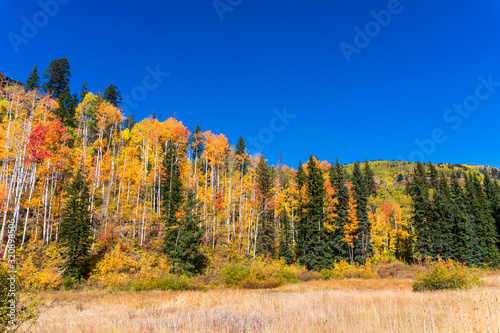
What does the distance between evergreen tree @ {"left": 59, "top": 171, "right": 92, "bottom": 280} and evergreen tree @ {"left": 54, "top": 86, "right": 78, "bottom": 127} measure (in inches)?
964

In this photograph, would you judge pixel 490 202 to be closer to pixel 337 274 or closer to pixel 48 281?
pixel 337 274

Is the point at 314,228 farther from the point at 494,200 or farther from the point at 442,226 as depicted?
the point at 494,200

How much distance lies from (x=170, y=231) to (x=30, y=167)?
19326 millimetres

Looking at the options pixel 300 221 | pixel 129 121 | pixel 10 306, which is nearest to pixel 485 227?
pixel 300 221

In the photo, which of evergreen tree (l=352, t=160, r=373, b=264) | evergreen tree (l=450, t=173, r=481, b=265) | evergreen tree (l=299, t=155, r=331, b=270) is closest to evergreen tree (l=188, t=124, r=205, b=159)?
evergreen tree (l=299, t=155, r=331, b=270)

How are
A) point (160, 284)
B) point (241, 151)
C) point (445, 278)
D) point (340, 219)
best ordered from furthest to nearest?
1. point (241, 151)
2. point (340, 219)
3. point (160, 284)
4. point (445, 278)

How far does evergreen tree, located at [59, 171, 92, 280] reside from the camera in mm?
25016

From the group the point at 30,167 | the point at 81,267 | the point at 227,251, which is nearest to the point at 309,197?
the point at 227,251

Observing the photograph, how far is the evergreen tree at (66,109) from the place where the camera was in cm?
4484

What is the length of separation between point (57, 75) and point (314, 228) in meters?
62.9

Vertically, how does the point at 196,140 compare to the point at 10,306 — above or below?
above

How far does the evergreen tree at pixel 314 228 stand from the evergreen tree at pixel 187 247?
50.0 ft

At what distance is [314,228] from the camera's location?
3681 cm

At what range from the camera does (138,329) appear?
22.3 feet
